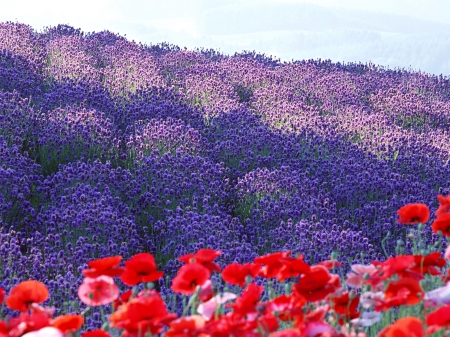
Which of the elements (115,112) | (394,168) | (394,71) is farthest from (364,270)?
(394,71)

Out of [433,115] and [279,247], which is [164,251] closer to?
[279,247]

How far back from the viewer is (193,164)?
482 centimetres

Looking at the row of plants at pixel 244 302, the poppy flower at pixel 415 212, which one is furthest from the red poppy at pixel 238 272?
the poppy flower at pixel 415 212

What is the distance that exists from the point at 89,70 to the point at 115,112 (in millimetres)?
1195

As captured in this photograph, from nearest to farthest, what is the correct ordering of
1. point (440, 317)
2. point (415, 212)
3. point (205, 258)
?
point (440, 317)
point (205, 258)
point (415, 212)

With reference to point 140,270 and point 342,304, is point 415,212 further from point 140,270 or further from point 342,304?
point 140,270

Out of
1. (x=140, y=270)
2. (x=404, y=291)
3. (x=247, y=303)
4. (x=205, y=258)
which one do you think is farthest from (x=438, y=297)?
(x=140, y=270)

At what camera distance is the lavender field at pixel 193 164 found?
12.7 ft

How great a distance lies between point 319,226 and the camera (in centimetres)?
407

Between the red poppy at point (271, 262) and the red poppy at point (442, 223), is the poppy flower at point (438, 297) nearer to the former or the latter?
the red poppy at point (442, 223)

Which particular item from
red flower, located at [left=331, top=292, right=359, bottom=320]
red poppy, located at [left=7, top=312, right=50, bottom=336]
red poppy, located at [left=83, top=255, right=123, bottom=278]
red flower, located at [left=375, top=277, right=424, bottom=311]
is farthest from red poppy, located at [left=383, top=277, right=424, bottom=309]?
red poppy, located at [left=7, top=312, right=50, bottom=336]

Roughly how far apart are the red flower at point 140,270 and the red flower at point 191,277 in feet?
0.24

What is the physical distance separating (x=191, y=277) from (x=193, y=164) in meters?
2.84

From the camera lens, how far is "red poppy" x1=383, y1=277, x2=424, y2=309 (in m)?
1.94
